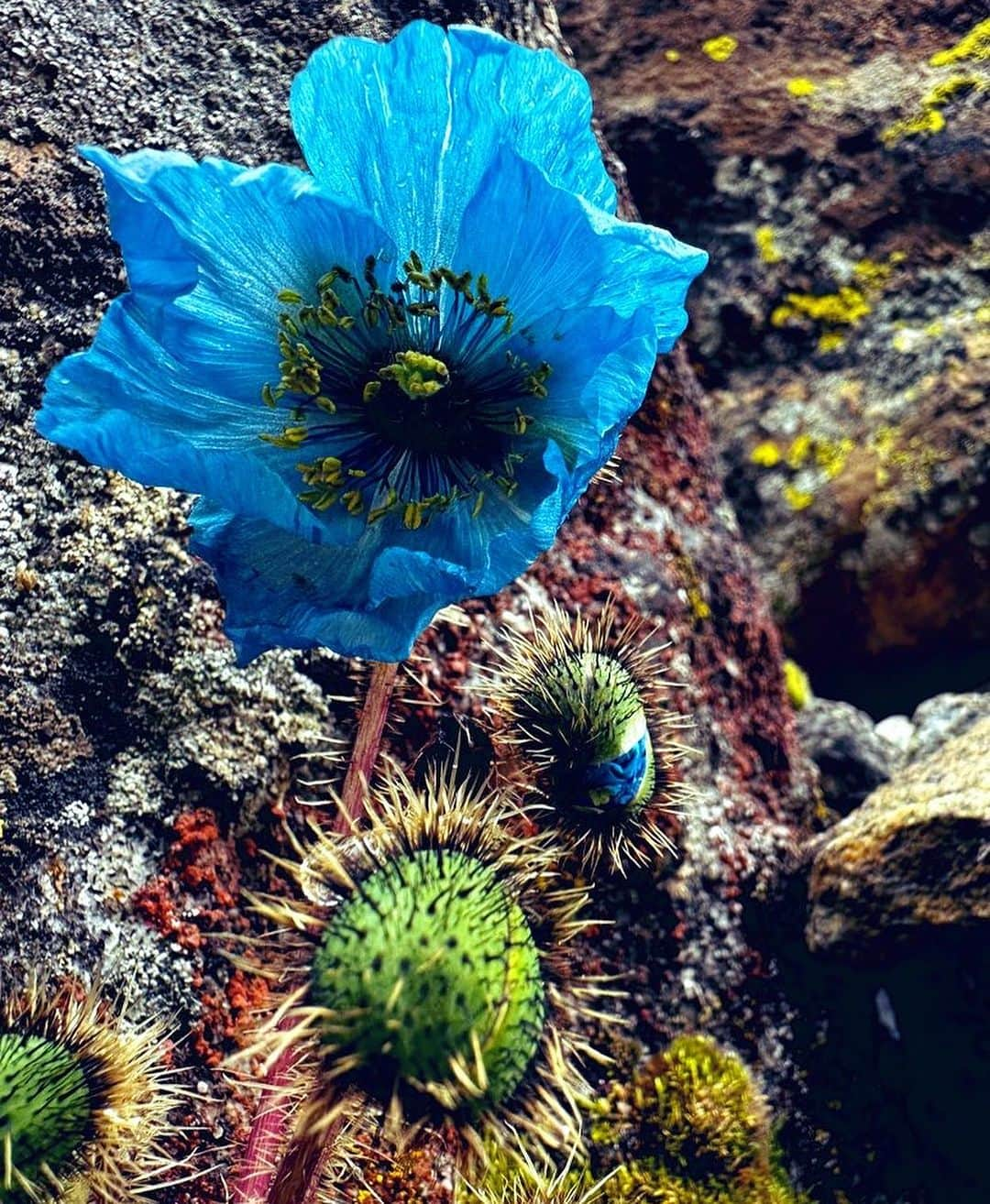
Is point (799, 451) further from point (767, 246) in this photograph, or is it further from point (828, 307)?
point (767, 246)

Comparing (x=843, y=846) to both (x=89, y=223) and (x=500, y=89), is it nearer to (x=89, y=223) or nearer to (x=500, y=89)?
(x=500, y=89)

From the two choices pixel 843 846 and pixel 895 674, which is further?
pixel 895 674

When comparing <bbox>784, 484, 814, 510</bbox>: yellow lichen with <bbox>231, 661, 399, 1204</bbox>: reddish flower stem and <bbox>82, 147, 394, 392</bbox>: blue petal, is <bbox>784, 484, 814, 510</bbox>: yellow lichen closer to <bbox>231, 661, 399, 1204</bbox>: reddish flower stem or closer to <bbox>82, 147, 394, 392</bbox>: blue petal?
<bbox>231, 661, 399, 1204</bbox>: reddish flower stem

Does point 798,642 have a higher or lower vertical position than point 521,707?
higher

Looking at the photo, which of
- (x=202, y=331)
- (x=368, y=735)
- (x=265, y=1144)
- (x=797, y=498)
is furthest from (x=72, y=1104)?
(x=797, y=498)

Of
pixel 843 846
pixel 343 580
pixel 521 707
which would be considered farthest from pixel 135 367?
pixel 843 846

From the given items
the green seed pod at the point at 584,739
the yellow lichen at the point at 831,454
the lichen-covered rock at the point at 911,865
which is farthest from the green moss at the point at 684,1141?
the yellow lichen at the point at 831,454
